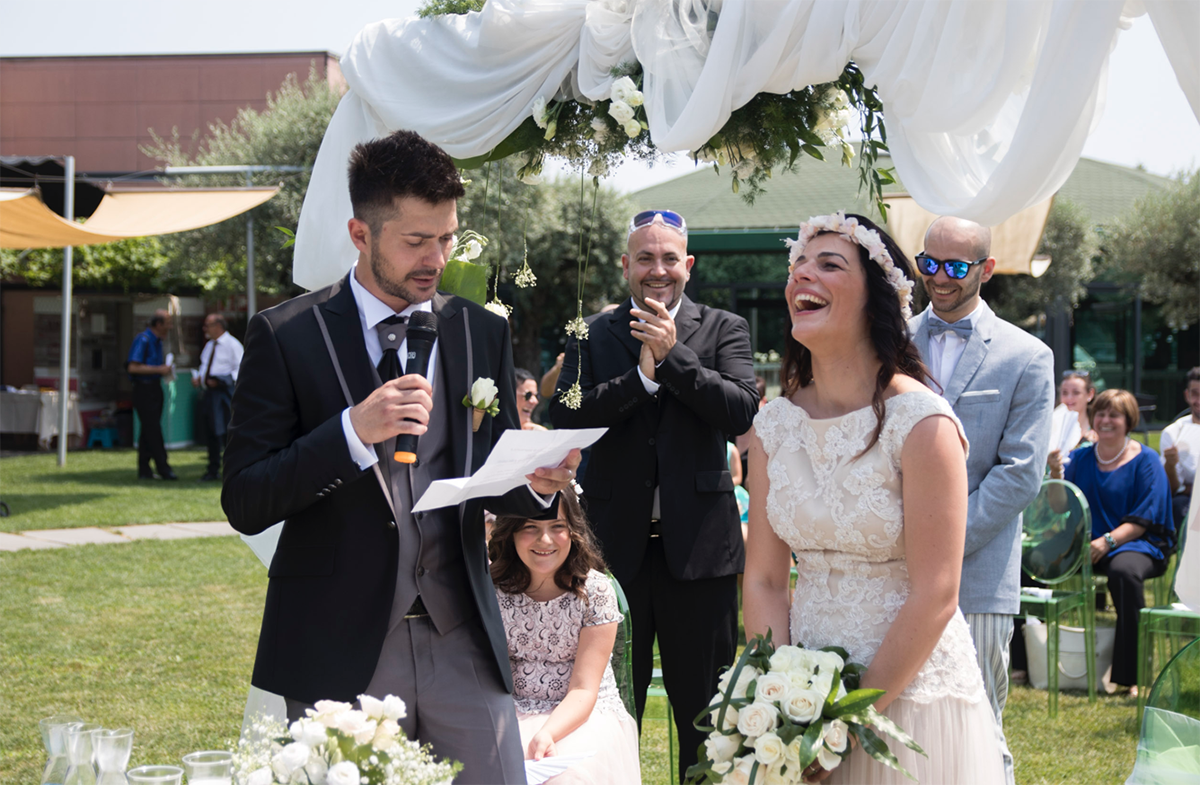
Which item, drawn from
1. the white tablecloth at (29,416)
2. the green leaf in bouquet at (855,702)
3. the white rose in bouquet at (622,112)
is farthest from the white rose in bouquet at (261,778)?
the white tablecloth at (29,416)

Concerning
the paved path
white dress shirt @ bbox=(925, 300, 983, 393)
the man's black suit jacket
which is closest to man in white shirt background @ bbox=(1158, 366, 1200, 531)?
white dress shirt @ bbox=(925, 300, 983, 393)

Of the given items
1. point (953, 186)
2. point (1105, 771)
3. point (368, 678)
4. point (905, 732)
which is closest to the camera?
point (368, 678)

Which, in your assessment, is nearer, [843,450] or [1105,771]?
[843,450]

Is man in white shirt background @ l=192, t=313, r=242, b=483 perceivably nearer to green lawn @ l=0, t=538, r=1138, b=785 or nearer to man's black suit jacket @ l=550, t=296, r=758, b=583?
green lawn @ l=0, t=538, r=1138, b=785

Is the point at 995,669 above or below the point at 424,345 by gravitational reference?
below

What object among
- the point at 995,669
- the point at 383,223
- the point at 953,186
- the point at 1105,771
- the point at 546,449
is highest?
the point at 953,186

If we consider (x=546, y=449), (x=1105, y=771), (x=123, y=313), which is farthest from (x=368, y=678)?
(x=123, y=313)

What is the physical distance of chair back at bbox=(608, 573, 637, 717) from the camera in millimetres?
3672

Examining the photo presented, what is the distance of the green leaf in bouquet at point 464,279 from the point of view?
11.0 feet

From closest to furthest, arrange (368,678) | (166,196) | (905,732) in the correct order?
(368,678) < (905,732) < (166,196)

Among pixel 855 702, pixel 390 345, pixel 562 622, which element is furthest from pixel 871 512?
pixel 562 622

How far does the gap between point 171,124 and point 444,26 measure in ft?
77.8

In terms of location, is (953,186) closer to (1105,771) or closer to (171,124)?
(1105,771)

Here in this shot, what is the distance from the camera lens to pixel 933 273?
3869 mm
